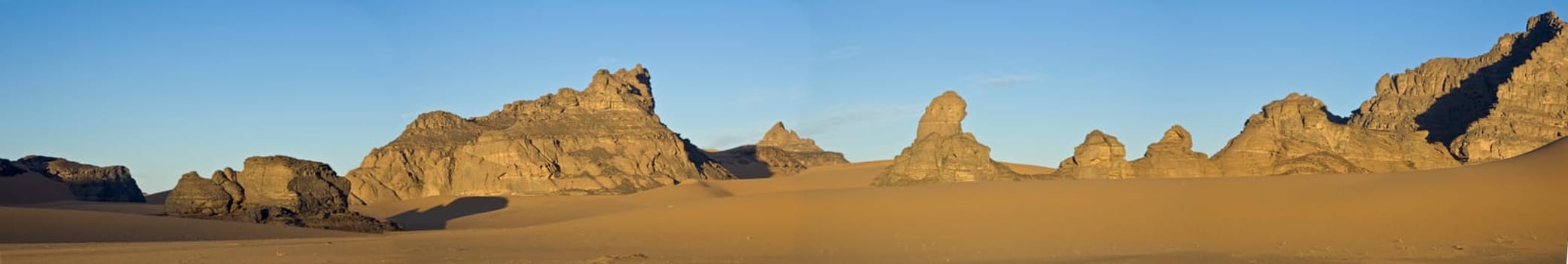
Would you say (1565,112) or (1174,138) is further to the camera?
(1565,112)

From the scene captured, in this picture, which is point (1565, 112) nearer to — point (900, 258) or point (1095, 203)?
point (1095, 203)

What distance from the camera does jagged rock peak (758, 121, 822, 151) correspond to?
443 feet

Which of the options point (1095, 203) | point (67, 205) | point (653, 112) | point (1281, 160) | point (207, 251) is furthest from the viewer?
point (653, 112)

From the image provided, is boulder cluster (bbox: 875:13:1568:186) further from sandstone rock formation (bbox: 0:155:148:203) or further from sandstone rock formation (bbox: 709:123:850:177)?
sandstone rock formation (bbox: 0:155:148:203)

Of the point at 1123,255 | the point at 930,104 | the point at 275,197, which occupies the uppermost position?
the point at 930,104

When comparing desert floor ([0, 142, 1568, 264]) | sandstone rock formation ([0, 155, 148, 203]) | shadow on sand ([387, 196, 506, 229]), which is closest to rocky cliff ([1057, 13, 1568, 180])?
desert floor ([0, 142, 1568, 264])

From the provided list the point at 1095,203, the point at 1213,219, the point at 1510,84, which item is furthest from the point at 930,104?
the point at 1510,84

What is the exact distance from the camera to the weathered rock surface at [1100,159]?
39.7 m

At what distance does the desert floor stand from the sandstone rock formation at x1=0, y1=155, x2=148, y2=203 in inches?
1719

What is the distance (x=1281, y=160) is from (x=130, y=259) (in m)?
30.3

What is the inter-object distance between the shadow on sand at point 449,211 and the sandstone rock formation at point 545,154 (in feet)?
11.9

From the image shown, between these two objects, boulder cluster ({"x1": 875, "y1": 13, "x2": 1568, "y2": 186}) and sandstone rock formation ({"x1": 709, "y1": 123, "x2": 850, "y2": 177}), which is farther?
sandstone rock formation ({"x1": 709, "y1": 123, "x2": 850, "y2": 177})

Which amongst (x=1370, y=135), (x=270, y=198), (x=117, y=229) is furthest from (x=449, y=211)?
(x=1370, y=135)

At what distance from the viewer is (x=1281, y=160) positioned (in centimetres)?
3844
